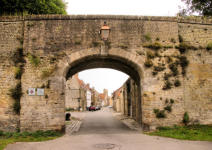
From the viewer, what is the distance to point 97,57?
10.4 m

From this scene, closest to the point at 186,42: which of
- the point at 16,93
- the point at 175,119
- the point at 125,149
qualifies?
the point at 175,119

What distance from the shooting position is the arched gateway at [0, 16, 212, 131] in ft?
30.9

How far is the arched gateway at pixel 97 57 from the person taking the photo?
9422 millimetres

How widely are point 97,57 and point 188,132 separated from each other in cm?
581

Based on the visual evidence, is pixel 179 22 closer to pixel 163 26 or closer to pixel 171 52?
pixel 163 26

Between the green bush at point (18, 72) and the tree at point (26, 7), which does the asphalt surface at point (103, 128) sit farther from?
the tree at point (26, 7)

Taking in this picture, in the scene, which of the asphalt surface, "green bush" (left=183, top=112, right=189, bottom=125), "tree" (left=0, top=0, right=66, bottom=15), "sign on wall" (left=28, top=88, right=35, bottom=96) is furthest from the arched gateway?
"tree" (left=0, top=0, right=66, bottom=15)

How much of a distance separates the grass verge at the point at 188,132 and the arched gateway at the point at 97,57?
1.35 feet

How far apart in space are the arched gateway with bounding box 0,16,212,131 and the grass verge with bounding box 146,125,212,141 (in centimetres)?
41

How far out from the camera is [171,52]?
1023cm

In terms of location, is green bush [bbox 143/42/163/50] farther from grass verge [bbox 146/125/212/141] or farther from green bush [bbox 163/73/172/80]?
grass verge [bbox 146/125/212/141]

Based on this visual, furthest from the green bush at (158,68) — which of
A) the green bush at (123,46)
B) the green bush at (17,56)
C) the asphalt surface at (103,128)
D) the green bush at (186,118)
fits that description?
the green bush at (17,56)

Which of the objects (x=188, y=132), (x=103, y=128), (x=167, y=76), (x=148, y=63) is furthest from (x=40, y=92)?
(x=188, y=132)

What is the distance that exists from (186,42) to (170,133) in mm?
5097
